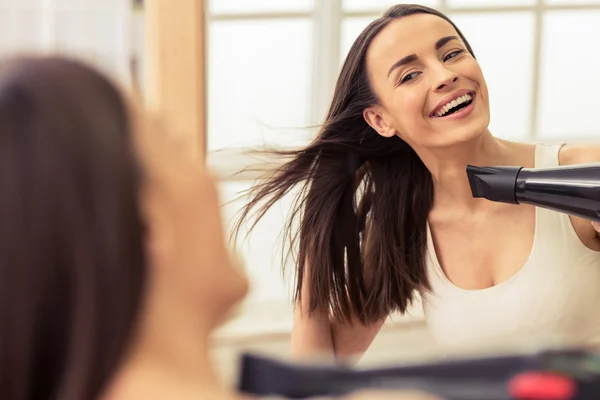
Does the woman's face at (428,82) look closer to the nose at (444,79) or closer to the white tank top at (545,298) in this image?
the nose at (444,79)

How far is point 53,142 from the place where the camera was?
1.41ft

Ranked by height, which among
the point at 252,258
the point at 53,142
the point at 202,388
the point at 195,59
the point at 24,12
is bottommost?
the point at 252,258

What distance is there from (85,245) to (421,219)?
888mm

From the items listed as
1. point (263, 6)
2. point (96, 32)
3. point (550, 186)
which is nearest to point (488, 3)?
point (263, 6)

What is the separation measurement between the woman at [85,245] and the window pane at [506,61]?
5.92 ft

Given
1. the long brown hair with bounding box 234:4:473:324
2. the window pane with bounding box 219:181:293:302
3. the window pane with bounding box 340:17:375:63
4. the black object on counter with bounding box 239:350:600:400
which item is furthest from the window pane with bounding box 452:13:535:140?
the black object on counter with bounding box 239:350:600:400

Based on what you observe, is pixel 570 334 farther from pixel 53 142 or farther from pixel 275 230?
pixel 275 230

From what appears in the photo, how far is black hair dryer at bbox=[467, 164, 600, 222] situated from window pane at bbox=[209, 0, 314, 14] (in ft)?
3.75

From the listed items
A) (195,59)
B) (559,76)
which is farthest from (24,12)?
(559,76)

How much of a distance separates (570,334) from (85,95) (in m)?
0.86

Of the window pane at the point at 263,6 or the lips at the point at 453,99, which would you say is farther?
the window pane at the point at 263,6

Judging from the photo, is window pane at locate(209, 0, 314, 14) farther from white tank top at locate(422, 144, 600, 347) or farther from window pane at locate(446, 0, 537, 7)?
white tank top at locate(422, 144, 600, 347)

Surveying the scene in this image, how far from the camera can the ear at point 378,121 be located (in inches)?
48.9

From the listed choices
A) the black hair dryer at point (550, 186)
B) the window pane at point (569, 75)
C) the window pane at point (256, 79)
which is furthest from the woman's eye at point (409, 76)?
the window pane at point (569, 75)
